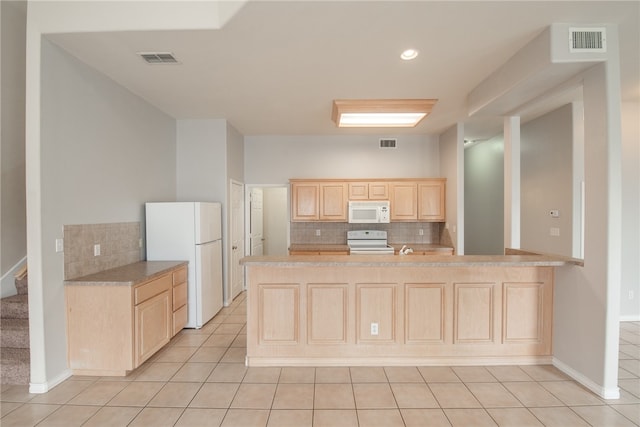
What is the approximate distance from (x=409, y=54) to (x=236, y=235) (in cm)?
388

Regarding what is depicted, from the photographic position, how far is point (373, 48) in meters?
2.78

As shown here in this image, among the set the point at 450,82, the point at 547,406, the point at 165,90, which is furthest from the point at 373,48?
the point at 547,406

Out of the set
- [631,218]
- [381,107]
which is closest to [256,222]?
[381,107]

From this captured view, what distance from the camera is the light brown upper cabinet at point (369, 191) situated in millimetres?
5676

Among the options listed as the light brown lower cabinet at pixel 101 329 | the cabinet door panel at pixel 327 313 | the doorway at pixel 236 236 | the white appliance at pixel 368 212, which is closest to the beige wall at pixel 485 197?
the white appliance at pixel 368 212

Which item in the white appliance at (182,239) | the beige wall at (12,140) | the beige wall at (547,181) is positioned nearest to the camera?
the beige wall at (12,140)

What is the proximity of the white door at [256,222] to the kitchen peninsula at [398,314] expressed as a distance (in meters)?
3.26

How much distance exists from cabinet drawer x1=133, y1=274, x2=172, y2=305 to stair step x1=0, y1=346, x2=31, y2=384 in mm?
941

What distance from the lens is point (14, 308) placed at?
282 centimetres

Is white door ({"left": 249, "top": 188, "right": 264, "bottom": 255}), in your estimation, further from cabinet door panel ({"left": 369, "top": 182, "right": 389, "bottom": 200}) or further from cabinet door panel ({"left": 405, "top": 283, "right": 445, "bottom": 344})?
cabinet door panel ({"left": 405, "top": 283, "right": 445, "bottom": 344})

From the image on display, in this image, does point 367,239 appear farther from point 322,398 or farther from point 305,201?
point 322,398

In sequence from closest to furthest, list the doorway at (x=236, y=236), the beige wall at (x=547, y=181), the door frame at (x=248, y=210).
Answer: the beige wall at (x=547, y=181), the doorway at (x=236, y=236), the door frame at (x=248, y=210)

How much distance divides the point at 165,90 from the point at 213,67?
1.01m

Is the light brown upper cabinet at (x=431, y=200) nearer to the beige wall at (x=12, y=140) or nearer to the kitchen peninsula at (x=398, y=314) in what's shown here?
the kitchen peninsula at (x=398, y=314)
